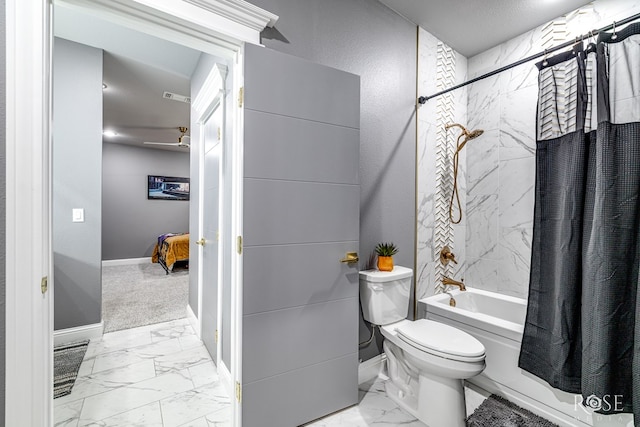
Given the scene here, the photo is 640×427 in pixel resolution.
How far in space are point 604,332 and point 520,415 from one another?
0.75 meters

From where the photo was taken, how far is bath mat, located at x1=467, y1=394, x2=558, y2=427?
5.33 feet

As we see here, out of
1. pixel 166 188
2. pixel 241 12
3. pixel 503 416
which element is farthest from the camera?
pixel 166 188

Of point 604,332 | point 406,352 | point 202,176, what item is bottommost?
point 406,352

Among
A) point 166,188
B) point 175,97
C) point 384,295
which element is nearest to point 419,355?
point 384,295

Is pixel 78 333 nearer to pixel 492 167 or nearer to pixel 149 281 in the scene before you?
pixel 149 281

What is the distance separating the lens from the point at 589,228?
4.95ft

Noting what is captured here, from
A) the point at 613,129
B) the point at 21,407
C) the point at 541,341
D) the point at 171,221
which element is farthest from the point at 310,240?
the point at 171,221

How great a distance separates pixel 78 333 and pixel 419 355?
301cm

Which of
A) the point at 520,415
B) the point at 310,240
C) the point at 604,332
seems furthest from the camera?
the point at 520,415

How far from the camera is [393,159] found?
87.3 inches

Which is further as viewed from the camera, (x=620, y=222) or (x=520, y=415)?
(x=520, y=415)

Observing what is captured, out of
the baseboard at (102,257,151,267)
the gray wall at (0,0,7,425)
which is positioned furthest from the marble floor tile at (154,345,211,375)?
the baseboard at (102,257,151,267)

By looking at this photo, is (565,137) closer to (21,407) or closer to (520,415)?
(520,415)

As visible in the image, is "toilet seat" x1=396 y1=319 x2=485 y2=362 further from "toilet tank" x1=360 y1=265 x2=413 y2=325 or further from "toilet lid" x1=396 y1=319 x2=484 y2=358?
"toilet tank" x1=360 y1=265 x2=413 y2=325
